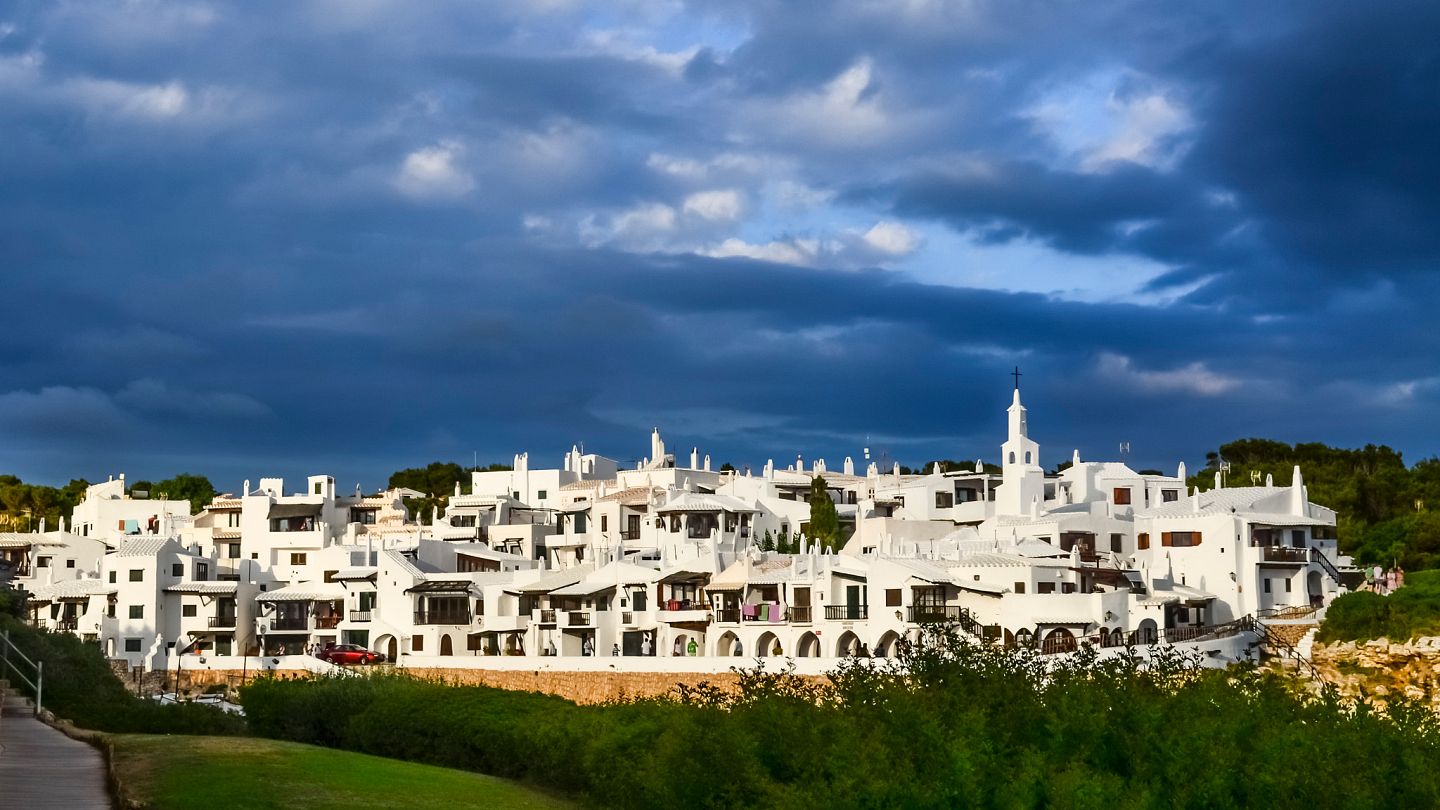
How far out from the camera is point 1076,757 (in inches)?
939

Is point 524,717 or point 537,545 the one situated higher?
point 537,545

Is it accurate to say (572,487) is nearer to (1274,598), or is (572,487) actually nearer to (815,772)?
(1274,598)

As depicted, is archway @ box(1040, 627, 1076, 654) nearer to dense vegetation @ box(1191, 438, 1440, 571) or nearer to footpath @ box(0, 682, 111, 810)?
dense vegetation @ box(1191, 438, 1440, 571)

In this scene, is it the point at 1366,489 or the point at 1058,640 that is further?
the point at 1366,489

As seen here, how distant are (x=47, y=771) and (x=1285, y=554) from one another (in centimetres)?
5339

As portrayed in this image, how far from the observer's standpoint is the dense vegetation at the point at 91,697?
123ft

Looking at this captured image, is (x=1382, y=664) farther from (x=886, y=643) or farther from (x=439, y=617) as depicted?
(x=439, y=617)

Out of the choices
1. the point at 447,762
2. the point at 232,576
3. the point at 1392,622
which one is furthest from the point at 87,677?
the point at 1392,622

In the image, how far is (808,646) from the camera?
221 ft

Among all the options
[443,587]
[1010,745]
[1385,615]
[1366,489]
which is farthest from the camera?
[1366,489]

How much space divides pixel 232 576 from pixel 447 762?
53.0 metres

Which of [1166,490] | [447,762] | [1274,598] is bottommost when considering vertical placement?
[447,762]

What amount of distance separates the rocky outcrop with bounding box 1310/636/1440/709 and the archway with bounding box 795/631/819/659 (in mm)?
18944

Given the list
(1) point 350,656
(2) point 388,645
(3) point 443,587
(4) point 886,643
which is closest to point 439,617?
(3) point 443,587
